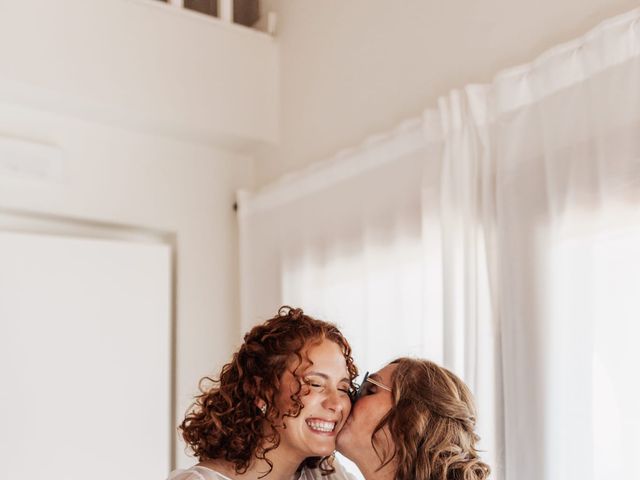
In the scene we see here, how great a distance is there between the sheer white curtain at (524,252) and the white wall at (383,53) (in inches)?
5.1

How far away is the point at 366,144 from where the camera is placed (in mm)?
2883

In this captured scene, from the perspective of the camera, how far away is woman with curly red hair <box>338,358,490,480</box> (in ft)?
6.49

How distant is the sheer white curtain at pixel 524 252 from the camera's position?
6.85ft

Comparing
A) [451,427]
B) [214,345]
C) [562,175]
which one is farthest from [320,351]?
[214,345]

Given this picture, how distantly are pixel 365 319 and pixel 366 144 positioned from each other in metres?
0.51

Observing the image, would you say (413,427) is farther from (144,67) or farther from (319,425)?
(144,67)

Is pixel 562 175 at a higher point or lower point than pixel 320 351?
higher

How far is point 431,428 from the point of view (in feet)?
6.56

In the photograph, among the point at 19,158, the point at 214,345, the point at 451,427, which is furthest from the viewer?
the point at 214,345

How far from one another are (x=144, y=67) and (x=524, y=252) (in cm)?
147

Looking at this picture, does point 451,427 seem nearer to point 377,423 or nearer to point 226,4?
point 377,423

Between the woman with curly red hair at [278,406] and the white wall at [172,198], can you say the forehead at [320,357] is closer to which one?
the woman with curly red hair at [278,406]

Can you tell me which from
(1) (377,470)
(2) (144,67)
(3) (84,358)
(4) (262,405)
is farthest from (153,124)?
(1) (377,470)

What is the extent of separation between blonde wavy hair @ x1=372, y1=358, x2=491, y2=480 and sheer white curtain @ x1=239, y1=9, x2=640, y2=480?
0.26 metres
